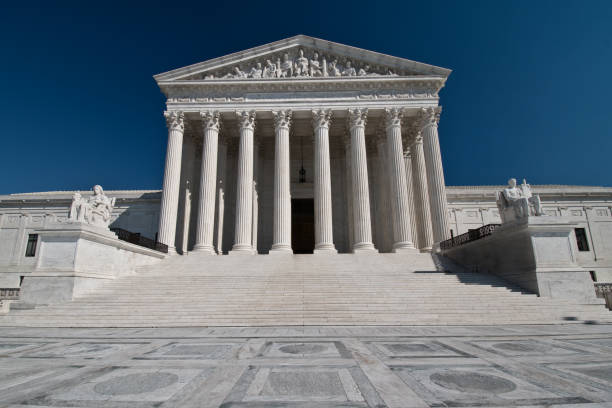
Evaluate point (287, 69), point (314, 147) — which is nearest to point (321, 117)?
point (314, 147)

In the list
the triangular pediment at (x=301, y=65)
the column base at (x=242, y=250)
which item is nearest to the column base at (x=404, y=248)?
the column base at (x=242, y=250)

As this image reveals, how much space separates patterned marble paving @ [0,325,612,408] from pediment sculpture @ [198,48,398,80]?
22.9 m

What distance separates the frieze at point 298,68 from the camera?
25.3 metres

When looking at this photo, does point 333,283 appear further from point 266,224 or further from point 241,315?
point 266,224

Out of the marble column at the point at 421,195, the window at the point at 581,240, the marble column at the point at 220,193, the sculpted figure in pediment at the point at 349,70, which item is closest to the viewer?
the marble column at the point at 421,195

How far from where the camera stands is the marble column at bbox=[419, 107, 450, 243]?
74.0 ft

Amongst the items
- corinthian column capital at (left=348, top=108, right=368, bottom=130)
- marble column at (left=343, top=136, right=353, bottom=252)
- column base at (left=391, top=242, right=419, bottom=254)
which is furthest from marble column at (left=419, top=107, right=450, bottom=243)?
marble column at (left=343, top=136, right=353, bottom=252)

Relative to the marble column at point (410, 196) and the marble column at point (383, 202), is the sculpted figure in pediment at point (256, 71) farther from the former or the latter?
the marble column at point (410, 196)

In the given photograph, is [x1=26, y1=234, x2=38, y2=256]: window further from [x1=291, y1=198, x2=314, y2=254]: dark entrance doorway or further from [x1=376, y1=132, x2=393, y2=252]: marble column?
[x1=376, y1=132, x2=393, y2=252]: marble column

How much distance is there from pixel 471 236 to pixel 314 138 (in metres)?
14.1

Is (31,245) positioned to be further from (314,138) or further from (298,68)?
(298,68)

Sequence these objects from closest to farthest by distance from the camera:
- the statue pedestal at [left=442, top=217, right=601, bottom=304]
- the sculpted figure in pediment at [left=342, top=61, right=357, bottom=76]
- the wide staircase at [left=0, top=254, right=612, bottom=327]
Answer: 1. the wide staircase at [left=0, top=254, right=612, bottom=327]
2. the statue pedestal at [left=442, top=217, right=601, bottom=304]
3. the sculpted figure in pediment at [left=342, top=61, right=357, bottom=76]

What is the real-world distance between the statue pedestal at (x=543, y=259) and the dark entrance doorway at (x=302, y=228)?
18420 millimetres

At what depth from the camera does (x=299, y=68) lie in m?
25.7
